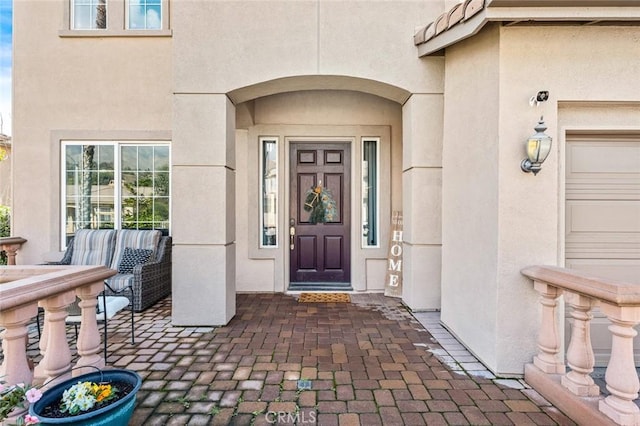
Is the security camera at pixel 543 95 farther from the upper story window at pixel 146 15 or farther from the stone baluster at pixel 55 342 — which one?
the upper story window at pixel 146 15

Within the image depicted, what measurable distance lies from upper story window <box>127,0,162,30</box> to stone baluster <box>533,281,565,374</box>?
242 inches

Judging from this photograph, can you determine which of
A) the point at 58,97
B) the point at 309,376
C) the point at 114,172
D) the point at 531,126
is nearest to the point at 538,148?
the point at 531,126

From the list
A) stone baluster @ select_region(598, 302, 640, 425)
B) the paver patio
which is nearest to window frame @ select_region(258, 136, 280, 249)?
the paver patio

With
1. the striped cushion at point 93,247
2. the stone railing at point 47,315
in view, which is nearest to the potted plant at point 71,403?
the stone railing at point 47,315

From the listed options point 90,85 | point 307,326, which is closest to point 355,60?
point 307,326

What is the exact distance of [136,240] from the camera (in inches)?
196

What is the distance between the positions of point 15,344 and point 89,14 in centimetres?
Answer: 541

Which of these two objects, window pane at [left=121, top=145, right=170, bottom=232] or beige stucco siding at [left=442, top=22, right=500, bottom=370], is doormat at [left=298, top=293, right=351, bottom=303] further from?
window pane at [left=121, top=145, right=170, bottom=232]

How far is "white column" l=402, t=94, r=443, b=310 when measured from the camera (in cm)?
427

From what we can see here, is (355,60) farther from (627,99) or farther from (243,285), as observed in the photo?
(243,285)

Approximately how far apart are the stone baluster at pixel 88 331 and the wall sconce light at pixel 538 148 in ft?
11.9

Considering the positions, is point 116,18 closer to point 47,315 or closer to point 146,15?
point 146,15

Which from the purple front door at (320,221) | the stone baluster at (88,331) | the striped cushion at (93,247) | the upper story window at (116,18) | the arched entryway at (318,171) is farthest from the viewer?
the purple front door at (320,221)

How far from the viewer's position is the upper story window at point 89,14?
17.3 ft
